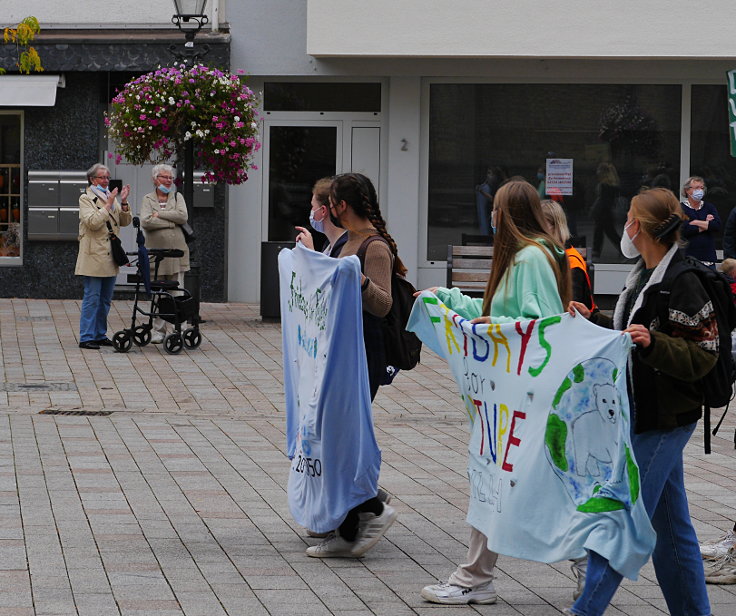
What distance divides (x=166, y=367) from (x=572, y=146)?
334 inches

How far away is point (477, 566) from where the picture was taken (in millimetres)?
5641

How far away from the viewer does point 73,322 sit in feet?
55.4

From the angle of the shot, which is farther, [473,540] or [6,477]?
[6,477]

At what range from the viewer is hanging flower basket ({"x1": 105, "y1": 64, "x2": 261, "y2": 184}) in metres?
15.8

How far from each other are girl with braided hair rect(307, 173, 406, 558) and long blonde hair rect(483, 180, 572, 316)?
0.81 m

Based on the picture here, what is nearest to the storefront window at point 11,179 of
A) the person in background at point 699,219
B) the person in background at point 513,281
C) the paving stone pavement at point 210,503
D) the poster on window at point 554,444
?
the paving stone pavement at point 210,503

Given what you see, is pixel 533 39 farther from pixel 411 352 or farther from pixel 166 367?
pixel 411 352

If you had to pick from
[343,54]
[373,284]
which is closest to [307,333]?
[373,284]

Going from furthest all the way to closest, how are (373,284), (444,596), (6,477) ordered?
(6,477) < (373,284) < (444,596)

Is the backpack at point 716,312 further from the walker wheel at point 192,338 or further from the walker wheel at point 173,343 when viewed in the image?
the walker wheel at point 192,338

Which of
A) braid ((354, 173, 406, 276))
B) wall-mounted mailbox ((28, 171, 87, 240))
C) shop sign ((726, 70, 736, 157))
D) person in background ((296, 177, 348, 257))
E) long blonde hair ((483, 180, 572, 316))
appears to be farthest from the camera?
wall-mounted mailbox ((28, 171, 87, 240))

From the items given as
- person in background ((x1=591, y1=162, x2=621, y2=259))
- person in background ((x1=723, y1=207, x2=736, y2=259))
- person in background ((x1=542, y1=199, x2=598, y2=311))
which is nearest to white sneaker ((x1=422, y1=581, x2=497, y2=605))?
person in background ((x1=542, y1=199, x2=598, y2=311))

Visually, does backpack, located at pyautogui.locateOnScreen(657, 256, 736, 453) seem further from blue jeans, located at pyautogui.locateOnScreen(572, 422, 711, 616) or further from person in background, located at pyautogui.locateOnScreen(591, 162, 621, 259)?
person in background, located at pyautogui.locateOnScreen(591, 162, 621, 259)

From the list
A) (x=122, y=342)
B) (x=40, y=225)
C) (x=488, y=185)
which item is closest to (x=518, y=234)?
(x=122, y=342)
